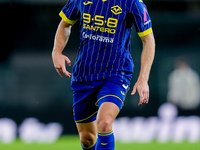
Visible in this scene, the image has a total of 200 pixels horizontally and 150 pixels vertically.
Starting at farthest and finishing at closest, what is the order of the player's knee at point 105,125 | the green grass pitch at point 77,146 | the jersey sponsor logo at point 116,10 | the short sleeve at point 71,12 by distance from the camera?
the green grass pitch at point 77,146 → the short sleeve at point 71,12 → the jersey sponsor logo at point 116,10 → the player's knee at point 105,125

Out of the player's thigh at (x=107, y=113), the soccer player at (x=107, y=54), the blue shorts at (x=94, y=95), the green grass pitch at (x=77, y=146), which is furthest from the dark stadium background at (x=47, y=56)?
the player's thigh at (x=107, y=113)

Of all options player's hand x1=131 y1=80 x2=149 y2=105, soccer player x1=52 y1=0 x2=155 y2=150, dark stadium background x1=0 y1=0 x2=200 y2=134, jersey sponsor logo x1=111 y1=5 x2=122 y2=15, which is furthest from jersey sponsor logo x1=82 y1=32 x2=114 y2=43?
dark stadium background x1=0 y1=0 x2=200 y2=134

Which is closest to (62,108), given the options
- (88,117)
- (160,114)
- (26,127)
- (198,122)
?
(26,127)

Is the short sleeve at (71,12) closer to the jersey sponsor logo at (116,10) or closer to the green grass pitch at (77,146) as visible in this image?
the jersey sponsor logo at (116,10)

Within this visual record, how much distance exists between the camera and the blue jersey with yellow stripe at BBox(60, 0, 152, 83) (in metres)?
5.72

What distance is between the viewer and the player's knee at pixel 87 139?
6250 millimetres

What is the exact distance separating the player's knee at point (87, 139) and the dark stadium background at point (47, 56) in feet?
21.4

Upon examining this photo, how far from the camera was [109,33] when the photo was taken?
5.77 m

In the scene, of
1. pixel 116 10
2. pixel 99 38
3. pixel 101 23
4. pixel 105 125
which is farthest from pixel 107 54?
pixel 105 125

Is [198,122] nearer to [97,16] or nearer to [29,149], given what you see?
[29,149]

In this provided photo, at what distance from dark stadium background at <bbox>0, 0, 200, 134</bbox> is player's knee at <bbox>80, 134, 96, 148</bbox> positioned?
6534 mm

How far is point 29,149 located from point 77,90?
4.30 meters

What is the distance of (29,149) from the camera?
10.1 meters

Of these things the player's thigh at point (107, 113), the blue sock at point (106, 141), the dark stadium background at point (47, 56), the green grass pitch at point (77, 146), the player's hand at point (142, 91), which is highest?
the player's hand at point (142, 91)
